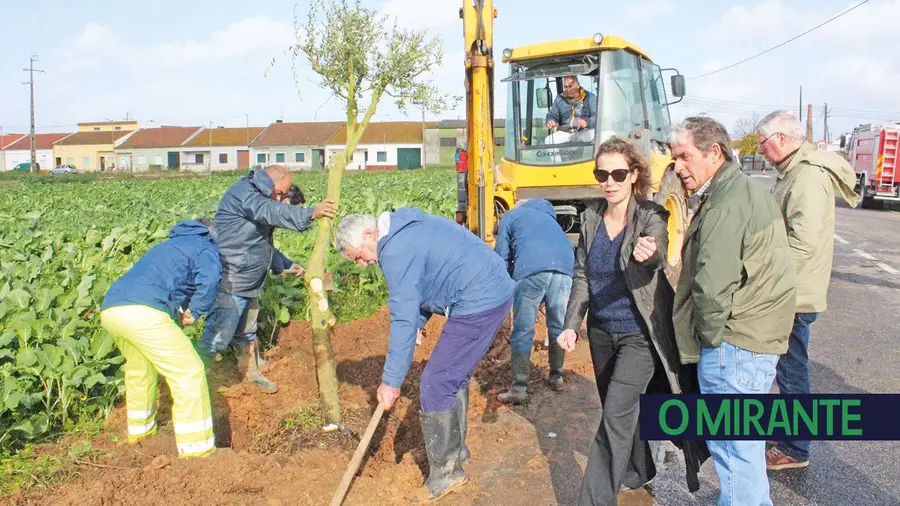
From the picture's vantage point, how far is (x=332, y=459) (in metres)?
5.24

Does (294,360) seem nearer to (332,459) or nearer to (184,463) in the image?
(332,459)

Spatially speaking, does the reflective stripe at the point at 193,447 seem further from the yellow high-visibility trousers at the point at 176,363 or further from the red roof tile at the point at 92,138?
the red roof tile at the point at 92,138

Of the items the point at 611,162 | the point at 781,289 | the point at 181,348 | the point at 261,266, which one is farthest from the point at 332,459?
the point at 781,289

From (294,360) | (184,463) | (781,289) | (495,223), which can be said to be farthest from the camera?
(495,223)

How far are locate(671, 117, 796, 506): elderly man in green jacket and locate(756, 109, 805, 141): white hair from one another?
1359 mm

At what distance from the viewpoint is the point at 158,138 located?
3280 inches

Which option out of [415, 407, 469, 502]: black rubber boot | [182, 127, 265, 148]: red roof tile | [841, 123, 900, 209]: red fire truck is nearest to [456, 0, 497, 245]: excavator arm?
[415, 407, 469, 502]: black rubber boot

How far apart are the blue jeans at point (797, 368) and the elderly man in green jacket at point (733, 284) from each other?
127 cm

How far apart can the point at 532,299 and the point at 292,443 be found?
2226 mm

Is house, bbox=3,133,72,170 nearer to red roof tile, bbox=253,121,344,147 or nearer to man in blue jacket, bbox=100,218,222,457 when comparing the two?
red roof tile, bbox=253,121,344,147

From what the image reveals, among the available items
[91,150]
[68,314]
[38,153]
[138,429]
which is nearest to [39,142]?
[38,153]

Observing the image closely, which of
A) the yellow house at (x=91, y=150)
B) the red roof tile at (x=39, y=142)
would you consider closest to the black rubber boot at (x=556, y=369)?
the yellow house at (x=91, y=150)

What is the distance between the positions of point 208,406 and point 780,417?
338 cm

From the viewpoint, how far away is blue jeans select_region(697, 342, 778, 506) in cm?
343
